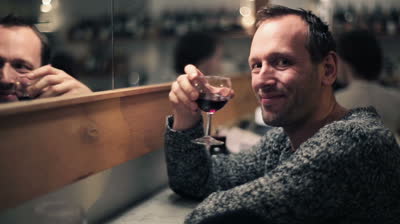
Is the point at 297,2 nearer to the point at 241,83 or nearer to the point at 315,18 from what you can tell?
the point at 241,83

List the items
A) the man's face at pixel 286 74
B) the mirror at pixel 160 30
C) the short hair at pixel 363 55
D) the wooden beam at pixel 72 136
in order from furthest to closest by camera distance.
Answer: the mirror at pixel 160 30 < the short hair at pixel 363 55 < the man's face at pixel 286 74 < the wooden beam at pixel 72 136

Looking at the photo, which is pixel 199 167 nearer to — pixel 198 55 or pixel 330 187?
pixel 330 187

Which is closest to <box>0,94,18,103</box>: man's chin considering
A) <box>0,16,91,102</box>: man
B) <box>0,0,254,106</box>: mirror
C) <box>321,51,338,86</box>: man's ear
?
<box>0,16,91,102</box>: man

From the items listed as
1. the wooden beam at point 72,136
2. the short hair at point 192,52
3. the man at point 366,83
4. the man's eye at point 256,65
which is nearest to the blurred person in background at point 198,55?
the short hair at point 192,52

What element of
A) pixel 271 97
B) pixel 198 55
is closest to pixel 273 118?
pixel 271 97

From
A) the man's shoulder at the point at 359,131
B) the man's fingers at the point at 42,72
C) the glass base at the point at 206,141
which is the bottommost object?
the glass base at the point at 206,141

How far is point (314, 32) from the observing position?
4.41ft

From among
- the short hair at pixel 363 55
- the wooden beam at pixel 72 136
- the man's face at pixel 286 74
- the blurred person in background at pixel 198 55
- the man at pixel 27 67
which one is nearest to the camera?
the wooden beam at pixel 72 136

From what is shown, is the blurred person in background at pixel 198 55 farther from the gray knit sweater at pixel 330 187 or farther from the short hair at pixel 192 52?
the gray knit sweater at pixel 330 187

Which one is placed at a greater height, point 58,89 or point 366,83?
point 58,89

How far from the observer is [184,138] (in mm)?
1460

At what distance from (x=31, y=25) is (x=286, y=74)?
2.44 feet

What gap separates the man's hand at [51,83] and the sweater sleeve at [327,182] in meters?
0.57

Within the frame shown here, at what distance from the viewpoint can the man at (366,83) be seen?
3016 mm
